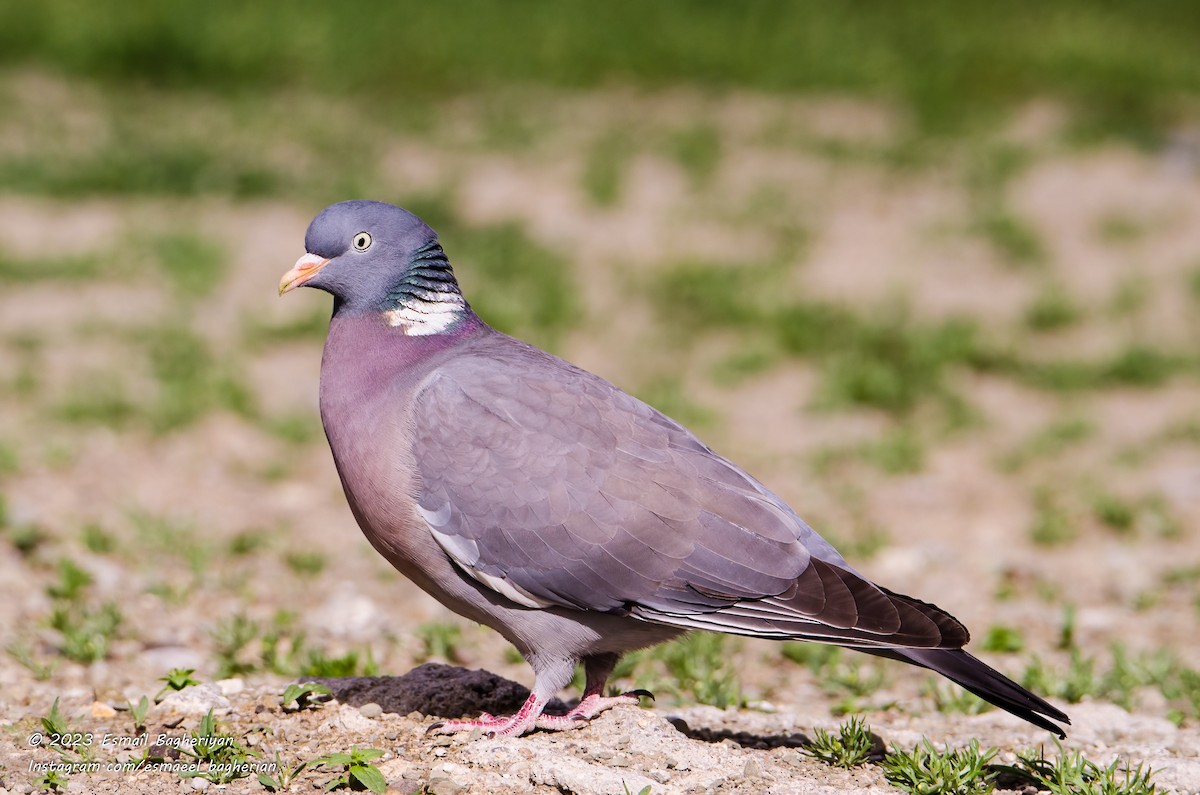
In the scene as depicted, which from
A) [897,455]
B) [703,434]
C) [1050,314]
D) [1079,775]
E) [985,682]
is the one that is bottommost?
[1079,775]

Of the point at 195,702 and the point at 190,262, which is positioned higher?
the point at 190,262

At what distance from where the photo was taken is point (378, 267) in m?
3.90

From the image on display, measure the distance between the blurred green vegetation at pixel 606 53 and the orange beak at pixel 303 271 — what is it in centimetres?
911

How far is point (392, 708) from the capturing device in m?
3.88

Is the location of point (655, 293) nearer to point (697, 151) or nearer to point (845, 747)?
point (697, 151)

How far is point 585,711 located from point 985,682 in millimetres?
1073

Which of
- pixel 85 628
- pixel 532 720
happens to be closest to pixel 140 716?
pixel 532 720

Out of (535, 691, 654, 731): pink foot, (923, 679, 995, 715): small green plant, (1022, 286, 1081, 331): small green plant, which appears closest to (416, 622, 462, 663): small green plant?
(535, 691, 654, 731): pink foot

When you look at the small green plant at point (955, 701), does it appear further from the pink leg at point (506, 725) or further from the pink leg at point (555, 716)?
the pink leg at point (506, 725)

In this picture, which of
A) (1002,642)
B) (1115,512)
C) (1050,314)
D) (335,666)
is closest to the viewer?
(335,666)

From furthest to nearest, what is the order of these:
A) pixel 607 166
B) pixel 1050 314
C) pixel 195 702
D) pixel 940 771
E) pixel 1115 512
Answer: pixel 607 166, pixel 1050 314, pixel 1115 512, pixel 195 702, pixel 940 771

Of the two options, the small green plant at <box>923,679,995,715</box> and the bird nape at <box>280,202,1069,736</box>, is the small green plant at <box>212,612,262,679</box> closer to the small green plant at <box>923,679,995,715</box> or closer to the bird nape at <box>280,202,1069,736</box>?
the bird nape at <box>280,202,1069,736</box>

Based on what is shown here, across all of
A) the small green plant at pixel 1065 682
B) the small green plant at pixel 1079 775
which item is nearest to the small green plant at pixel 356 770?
the small green plant at pixel 1079 775

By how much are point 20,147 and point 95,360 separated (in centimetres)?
395
